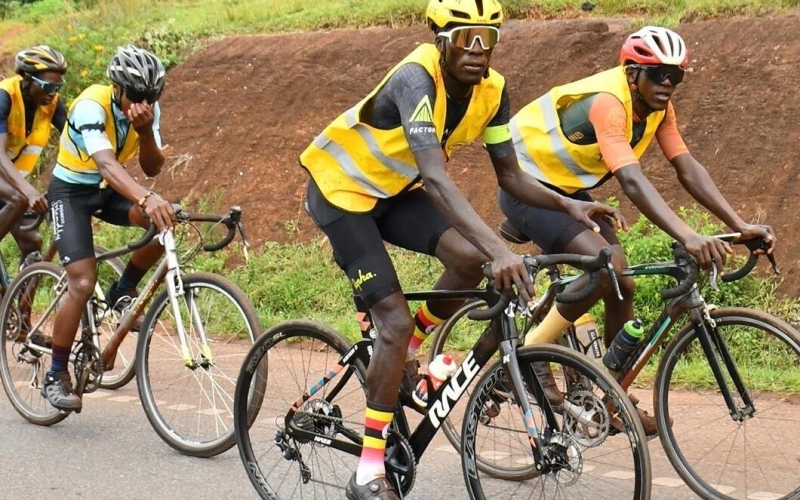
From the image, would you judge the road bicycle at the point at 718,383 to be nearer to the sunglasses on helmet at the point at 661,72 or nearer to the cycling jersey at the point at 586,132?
the cycling jersey at the point at 586,132

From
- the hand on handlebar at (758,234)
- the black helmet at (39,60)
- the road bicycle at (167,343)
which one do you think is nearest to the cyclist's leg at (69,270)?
the road bicycle at (167,343)

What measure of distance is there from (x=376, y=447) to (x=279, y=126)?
8611mm

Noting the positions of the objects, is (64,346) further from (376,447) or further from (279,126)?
(279,126)

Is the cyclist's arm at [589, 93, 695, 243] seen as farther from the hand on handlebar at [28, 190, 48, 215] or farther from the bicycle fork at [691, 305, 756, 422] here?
the hand on handlebar at [28, 190, 48, 215]

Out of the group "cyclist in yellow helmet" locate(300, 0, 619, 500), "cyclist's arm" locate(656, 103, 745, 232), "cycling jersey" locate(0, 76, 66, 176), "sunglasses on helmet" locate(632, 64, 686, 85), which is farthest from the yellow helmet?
"cycling jersey" locate(0, 76, 66, 176)

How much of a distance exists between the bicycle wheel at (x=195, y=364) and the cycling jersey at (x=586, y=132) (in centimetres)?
169

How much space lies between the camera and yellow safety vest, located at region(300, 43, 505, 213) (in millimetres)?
4508

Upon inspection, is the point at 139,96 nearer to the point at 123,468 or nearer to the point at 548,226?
the point at 123,468

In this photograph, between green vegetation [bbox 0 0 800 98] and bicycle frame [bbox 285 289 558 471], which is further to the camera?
green vegetation [bbox 0 0 800 98]

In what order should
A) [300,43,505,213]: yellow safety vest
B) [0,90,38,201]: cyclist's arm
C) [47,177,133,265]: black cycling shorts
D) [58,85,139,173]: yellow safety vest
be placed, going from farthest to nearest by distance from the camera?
[0,90,38,201]: cyclist's arm → [47,177,133,265]: black cycling shorts → [58,85,139,173]: yellow safety vest → [300,43,505,213]: yellow safety vest

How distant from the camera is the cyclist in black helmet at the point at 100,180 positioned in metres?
5.88

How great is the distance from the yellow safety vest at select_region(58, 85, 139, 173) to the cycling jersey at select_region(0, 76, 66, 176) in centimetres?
155

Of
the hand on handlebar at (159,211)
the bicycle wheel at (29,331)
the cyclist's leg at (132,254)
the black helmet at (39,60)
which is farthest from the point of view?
the black helmet at (39,60)

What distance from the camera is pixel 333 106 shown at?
40.9 ft
